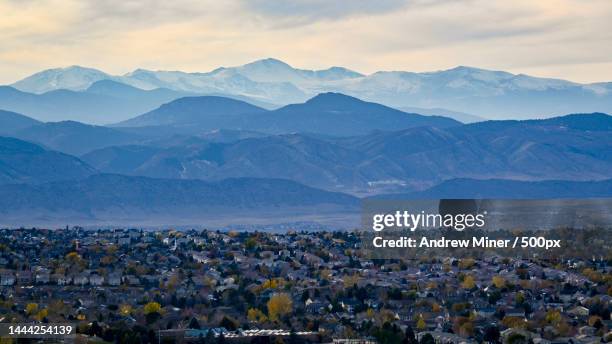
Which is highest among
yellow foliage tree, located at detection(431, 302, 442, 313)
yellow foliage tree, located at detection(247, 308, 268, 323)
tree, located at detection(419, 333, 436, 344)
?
yellow foliage tree, located at detection(431, 302, 442, 313)

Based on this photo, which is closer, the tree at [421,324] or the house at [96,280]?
the tree at [421,324]

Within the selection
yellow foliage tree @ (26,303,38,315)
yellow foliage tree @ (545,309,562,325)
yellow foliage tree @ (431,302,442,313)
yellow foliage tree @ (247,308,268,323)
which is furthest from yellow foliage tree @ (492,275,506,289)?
yellow foliage tree @ (26,303,38,315)

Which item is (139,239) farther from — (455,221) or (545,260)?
(455,221)

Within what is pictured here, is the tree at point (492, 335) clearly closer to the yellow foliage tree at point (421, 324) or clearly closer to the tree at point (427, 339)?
the tree at point (427, 339)

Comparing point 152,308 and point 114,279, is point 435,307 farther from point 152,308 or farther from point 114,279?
point 114,279

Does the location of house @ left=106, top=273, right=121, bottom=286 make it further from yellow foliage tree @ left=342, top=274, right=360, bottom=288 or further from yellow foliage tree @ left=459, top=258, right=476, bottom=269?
yellow foliage tree @ left=459, top=258, right=476, bottom=269

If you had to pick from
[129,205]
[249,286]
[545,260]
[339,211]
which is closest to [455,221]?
[249,286]

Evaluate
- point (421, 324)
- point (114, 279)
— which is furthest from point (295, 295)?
point (421, 324)

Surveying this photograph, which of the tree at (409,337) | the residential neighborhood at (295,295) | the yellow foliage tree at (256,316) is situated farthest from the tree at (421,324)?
the yellow foliage tree at (256,316)
